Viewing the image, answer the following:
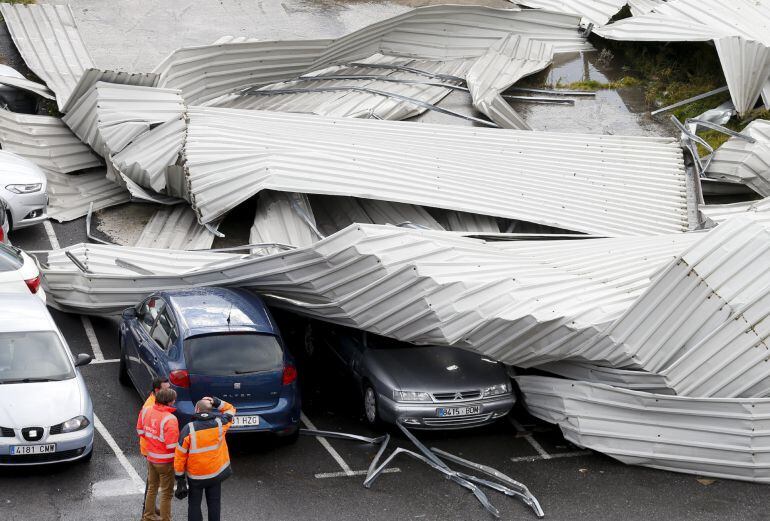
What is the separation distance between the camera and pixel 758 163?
16578 mm

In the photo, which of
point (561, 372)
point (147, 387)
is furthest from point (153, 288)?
point (561, 372)

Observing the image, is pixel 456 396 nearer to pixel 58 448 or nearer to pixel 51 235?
pixel 58 448

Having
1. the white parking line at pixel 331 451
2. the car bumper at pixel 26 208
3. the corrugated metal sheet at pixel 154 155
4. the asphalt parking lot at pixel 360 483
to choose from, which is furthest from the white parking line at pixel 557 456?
the car bumper at pixel 26 208

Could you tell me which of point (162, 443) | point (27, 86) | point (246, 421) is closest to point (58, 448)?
point (162, 443)

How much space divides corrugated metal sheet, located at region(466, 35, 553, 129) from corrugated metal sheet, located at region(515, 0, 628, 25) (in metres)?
1.73

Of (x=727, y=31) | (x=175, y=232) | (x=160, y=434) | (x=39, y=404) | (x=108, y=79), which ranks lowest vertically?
(x=175, y=232)

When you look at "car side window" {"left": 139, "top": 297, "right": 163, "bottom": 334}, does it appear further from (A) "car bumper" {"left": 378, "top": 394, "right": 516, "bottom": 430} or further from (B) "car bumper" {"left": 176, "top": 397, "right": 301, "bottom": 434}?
(A) "car bumper" {"left": 378, "top": 394, "right": 516, "bottom": 430}

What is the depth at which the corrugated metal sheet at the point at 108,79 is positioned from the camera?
17656 mm

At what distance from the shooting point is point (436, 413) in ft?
39.4

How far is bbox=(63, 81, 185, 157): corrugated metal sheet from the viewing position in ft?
55.3

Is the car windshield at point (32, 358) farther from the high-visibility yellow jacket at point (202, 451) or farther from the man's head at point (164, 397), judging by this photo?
the high-visibility yellow jacket at point (202, 451)

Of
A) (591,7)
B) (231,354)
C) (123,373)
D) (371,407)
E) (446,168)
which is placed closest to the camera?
(231,354)

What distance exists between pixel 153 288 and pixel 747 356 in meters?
6.79

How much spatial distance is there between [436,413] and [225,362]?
2352 millimetres
